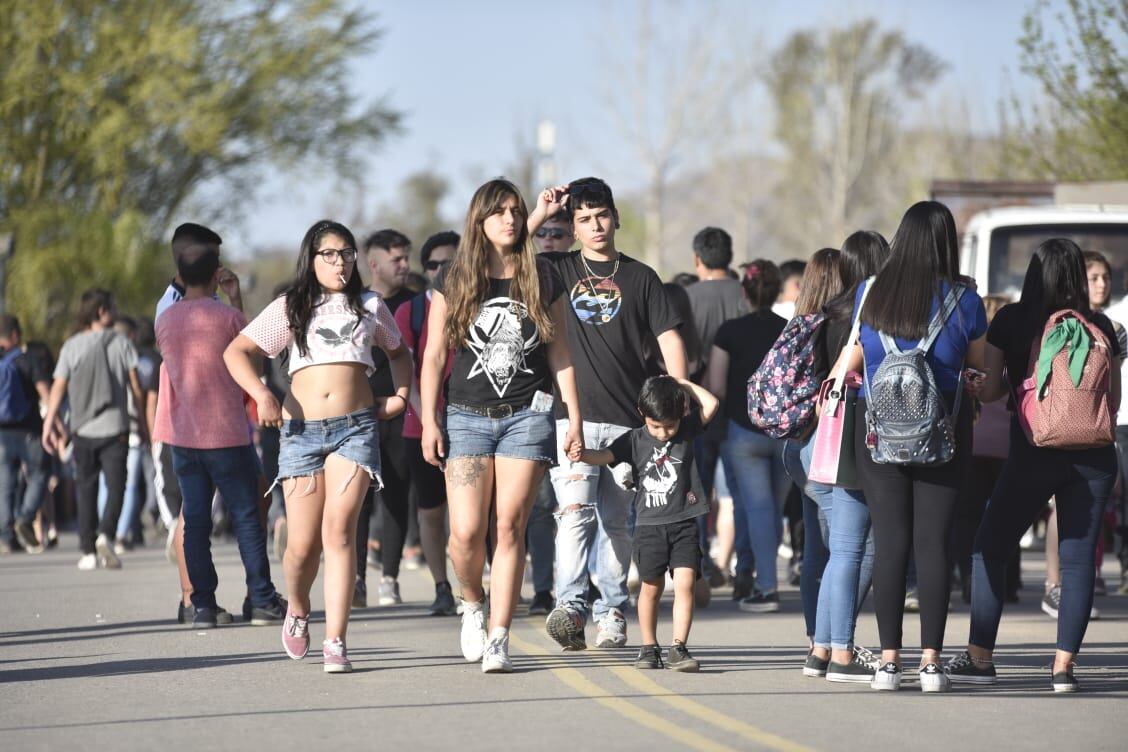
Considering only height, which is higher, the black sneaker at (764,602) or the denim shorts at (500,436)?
the denim shorts at (500,436)

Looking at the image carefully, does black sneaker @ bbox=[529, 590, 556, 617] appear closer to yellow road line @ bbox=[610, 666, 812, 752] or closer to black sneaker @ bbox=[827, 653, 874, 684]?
yellow road line @ bbox=[610, 666, 812, 752]

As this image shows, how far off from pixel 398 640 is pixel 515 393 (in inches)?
81.9

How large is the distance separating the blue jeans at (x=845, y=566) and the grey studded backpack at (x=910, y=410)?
46 cm

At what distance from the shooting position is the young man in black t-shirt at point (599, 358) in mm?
9266

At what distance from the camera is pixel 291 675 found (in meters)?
8.52

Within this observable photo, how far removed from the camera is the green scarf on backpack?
824cm

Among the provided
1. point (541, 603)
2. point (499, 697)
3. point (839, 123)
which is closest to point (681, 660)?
point (499, 697)

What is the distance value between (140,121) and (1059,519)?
1193 inches

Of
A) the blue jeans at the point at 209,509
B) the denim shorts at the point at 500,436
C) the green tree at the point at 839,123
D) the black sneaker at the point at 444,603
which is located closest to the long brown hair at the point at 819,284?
the denim shorts at the point at 500,436

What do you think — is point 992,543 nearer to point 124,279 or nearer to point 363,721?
point 363,721

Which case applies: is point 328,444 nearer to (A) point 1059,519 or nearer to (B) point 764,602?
(A) point 1059,519

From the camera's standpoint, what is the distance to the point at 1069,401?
320 inches

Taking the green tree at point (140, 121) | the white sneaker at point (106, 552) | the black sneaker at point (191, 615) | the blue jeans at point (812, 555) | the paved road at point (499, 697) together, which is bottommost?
the white sneaker at point (106, 552)

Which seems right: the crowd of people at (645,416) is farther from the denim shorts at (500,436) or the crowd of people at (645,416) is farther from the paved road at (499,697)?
the paved road at (499,697)
